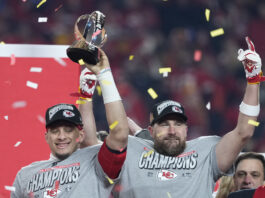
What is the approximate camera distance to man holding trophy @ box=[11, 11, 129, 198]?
2.99m

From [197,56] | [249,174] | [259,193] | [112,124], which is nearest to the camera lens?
[259,193]

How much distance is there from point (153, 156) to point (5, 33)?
212 cm

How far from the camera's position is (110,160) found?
10.0 feet

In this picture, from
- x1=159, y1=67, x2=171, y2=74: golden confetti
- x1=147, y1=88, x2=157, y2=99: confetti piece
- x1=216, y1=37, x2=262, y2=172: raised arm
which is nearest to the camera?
x1=216, y1=37, x2=262, y2=172: raised arm

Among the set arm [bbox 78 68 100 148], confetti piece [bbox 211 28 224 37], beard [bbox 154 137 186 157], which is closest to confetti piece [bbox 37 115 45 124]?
arm [bbox 78 68 100 148]

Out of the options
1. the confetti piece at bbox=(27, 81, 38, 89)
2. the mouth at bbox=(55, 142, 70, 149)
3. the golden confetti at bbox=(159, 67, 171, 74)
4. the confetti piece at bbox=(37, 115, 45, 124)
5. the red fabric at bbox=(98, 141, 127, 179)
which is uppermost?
the golden confetti at bbox=(159, 67, 171, 74)

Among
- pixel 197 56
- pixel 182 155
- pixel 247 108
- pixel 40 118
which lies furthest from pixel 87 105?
pixel 197 56

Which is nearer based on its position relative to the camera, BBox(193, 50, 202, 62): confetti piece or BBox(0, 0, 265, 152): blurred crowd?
BBox(0, 0, 265, 152): blurred crowd

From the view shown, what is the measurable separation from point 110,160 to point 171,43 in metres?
2.33

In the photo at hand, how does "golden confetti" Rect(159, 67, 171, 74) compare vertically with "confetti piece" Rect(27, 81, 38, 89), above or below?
above

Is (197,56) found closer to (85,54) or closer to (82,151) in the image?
(82,151)

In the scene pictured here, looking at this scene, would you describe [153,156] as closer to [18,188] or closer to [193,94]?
[18,188]

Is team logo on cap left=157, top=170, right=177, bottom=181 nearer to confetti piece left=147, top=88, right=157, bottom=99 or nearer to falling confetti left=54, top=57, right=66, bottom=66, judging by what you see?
falling confetti left=54, top=57, right=66, bottom=66

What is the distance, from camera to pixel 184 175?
320 centimetres
